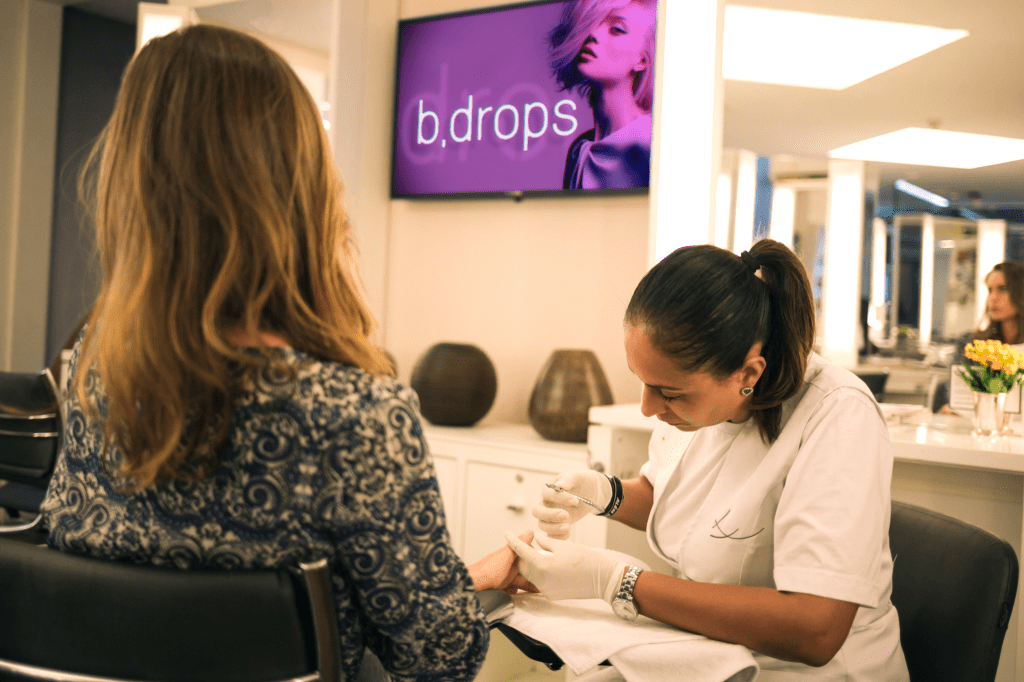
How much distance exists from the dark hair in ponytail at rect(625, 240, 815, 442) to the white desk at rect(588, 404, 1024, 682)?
0.73 metres

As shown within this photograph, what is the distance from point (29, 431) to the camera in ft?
7.69

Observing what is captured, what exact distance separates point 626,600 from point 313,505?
0.50m

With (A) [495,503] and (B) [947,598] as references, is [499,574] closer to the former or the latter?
(B) [947,598]

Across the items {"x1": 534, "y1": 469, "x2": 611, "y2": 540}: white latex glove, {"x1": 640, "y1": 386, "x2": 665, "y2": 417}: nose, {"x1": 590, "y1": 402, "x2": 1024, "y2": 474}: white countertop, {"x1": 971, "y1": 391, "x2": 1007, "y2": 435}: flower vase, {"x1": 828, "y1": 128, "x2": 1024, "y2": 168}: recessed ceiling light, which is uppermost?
{"x1": 828, "y1": 128, "x2": 1024, "y2": 168}: recessed ceiling light

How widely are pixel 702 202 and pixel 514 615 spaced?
5.07 ft

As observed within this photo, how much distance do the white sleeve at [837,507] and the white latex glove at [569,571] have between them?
22cm

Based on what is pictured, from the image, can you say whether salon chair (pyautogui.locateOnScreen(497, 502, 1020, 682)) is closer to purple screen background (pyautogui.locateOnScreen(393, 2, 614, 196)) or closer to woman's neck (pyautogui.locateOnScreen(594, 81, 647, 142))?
woman's neck (pyautogui.locateOnScreen(594, 81, 647, 142))

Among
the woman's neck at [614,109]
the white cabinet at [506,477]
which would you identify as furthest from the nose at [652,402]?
the woman's neck at [614,109]

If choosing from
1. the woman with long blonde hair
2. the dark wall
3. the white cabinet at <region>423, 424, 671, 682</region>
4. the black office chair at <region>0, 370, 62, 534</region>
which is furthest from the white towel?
the dark wall

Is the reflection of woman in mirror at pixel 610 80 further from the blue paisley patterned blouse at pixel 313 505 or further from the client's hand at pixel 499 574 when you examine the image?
the blue paisley patterned blouse at pixel 313 505

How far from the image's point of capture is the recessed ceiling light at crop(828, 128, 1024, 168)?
84.4 inches

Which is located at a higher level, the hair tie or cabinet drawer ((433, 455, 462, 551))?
the hair tie

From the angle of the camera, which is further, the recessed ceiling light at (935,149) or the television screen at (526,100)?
the television screen at (526,100)

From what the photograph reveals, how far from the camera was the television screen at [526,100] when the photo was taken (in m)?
2.63
